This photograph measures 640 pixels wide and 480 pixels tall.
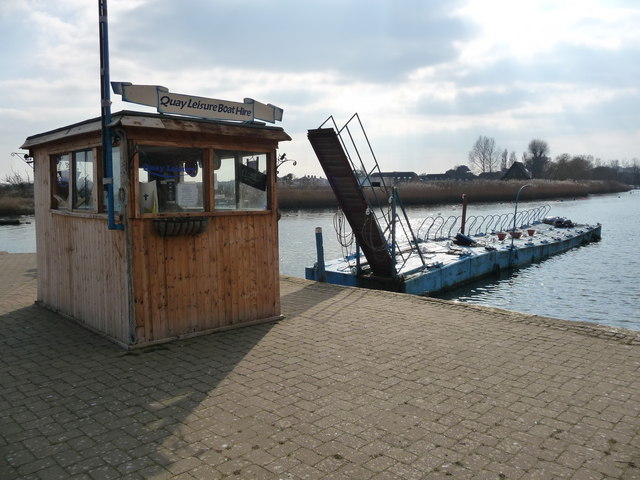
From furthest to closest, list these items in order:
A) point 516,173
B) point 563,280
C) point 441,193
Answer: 1. point 516,173
2. point 441,193
3. point 563,280

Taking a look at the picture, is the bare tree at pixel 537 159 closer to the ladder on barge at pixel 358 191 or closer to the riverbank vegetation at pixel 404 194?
the riverbank vegetation at pixel 404 194

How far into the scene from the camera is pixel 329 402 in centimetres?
490

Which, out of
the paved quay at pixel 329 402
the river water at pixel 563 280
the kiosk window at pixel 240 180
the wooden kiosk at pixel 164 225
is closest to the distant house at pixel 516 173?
the river water at pixel 563 280

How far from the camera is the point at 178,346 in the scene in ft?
21.8

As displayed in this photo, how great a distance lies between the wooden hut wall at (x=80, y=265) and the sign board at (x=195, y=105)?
152 centimetres

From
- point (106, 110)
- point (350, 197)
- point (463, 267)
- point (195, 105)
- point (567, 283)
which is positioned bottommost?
point (567, 283)

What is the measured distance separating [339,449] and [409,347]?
2.76 metres

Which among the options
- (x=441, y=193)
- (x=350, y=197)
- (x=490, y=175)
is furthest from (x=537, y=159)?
(x=350, y=197)

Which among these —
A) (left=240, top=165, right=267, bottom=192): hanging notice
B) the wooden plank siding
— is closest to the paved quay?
the wooden plank siding

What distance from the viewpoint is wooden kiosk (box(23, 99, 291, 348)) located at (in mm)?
6426

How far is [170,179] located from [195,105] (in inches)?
38.6

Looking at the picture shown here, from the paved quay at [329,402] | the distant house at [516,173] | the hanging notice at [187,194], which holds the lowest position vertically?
the paved quay at [329,402]

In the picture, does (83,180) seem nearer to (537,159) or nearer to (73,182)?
(73,182)

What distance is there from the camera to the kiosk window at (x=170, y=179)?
254 inches
